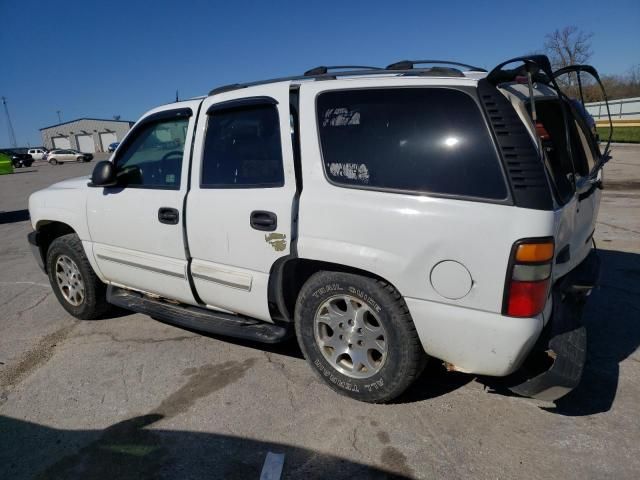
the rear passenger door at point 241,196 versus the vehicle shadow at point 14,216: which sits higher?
the rear passenger door at point 241,196

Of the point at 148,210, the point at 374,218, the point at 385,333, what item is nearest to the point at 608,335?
the point at 385,333

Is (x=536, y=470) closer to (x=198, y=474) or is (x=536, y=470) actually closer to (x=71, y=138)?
(x=198, y=474)

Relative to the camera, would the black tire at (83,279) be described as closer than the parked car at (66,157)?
Yes

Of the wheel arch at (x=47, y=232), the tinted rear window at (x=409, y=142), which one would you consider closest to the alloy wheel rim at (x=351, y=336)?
the tinted rear window at (x=409, y=142)

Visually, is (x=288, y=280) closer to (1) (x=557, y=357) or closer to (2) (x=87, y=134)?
(1) (x=557, y=357)

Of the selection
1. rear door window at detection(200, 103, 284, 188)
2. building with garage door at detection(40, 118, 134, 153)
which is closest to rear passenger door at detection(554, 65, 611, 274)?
rear door window at detection(200, 103, 284, 188)

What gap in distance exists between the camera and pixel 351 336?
280 cm

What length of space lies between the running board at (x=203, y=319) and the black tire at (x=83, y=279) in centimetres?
28

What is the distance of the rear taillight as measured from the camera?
7.10 ft

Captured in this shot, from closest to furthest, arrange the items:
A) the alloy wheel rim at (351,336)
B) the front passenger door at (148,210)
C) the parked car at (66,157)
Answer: the alloy wheel rim at (351,336) → the front passenger door at (148,210) → the parked car at (66,157)

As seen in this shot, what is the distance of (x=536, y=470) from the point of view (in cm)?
228

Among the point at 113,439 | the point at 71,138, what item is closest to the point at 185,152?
the point at 113,439

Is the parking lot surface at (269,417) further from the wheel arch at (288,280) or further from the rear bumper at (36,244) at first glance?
the rear bumper at (36,244)

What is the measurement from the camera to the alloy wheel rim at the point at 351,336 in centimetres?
272
